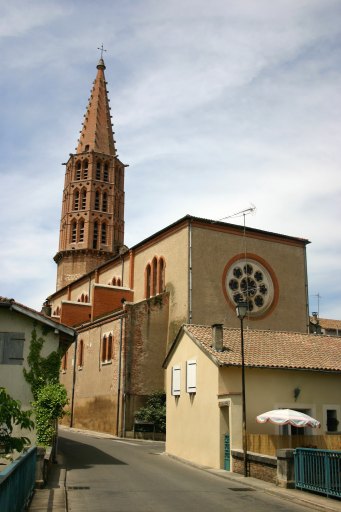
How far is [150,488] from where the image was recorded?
13.6 meters

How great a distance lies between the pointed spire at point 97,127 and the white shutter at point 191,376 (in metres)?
41.9

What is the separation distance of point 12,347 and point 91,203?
4049 cm

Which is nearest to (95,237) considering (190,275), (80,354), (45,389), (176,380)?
(80,354)

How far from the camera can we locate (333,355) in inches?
856

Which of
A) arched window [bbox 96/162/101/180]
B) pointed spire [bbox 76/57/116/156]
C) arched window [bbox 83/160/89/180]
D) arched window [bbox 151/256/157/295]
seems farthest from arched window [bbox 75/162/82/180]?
arched window [bbox 151/256/157/295]

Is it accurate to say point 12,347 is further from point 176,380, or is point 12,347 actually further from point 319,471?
point 319,471

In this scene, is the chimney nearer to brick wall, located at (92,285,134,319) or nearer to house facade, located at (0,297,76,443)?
house facade, located at (0,297,76,443)

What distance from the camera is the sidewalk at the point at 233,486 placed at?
36.6ft

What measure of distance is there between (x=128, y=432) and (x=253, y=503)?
64.9 feet

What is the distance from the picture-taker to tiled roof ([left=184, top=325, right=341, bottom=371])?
19.6 m

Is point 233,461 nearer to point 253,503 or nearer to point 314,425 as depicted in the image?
point 314,425

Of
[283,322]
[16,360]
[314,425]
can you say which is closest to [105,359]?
[283,322]

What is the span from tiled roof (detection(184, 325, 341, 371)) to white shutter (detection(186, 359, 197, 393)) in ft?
3.43

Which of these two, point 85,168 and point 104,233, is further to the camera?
point 85,168
